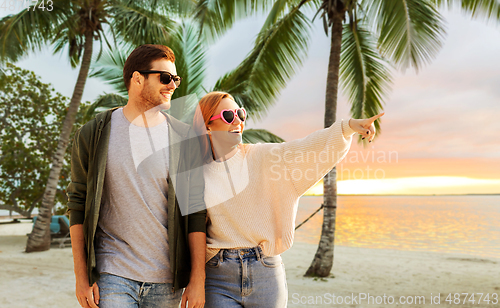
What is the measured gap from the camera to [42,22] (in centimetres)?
1023

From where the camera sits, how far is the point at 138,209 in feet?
5.84

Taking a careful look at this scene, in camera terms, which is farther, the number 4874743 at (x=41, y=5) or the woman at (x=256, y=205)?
the number 4874743 at (x=41, y=5)

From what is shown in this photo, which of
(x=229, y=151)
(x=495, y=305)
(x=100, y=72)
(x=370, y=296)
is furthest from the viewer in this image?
(x=100, y=72)

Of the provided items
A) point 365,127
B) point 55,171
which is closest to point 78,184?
point 365,127

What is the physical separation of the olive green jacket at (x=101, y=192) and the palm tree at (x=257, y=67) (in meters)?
5.67

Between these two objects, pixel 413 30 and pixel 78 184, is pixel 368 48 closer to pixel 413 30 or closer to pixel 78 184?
pixel 413 30

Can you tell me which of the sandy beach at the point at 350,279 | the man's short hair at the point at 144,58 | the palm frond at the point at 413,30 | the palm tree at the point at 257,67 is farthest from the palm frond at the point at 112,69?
the man's short hair at the point at 144,58

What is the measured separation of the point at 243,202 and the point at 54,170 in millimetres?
10193

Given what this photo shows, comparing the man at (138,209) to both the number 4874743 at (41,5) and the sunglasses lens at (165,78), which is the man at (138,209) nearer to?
the sunglasses lens at (165,78)

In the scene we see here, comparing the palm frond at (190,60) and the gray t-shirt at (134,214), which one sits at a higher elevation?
the palm frond at (190,60)

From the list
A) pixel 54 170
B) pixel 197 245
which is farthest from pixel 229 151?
pixel 54 170

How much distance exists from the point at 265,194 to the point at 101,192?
2.72ft

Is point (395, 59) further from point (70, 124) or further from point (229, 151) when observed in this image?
point (70, 124)

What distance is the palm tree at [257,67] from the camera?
823 centimetres
